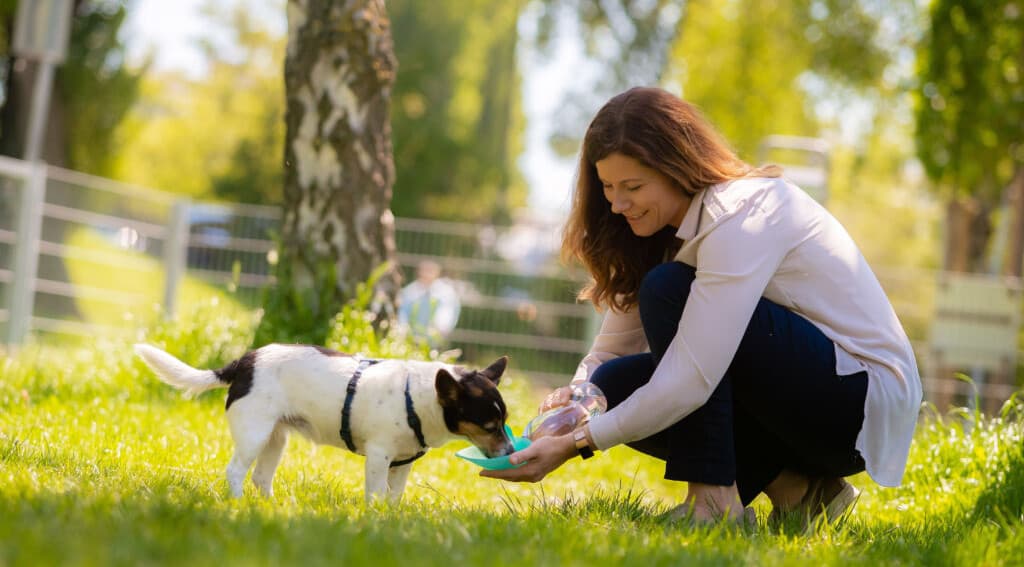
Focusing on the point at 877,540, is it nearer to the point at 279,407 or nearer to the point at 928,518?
the point at 928,518

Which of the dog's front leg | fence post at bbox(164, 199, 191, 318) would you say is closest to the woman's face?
the dog's front leg

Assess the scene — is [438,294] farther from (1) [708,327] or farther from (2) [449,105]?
(2) [449,105]

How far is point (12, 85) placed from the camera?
44.2 ft

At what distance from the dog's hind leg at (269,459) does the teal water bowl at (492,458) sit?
0.69 m

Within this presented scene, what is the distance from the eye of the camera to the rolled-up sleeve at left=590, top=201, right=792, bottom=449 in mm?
3256

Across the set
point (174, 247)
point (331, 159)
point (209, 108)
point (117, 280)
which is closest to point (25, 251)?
point (117, 280)

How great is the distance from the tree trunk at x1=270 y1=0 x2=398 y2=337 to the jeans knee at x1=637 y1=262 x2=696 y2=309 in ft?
10.9

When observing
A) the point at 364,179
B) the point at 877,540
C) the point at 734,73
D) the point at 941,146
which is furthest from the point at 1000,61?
the point at 877,540

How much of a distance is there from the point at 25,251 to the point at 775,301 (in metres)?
6.69

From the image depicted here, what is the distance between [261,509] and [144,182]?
3598 cm

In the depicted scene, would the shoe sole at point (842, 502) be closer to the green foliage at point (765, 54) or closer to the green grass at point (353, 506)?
the green grass at point (353, 506)

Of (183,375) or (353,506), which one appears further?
(183,375)

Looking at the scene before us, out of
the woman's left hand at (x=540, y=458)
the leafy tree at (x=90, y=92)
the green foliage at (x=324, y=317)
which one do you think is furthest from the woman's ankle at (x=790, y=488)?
the leafy tree at (x=90, y=92)

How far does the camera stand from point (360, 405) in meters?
3.59
